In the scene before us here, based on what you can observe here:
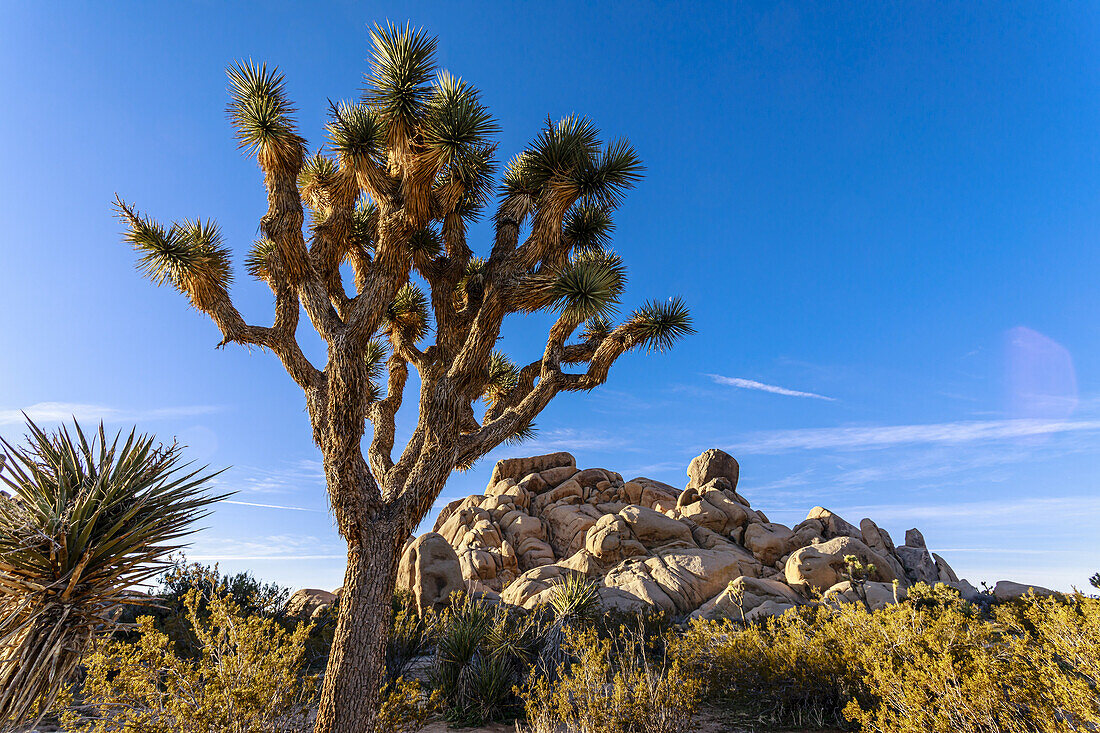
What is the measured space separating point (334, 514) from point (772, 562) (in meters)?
21.6

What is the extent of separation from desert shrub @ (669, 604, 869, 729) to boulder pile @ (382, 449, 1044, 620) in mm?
4190

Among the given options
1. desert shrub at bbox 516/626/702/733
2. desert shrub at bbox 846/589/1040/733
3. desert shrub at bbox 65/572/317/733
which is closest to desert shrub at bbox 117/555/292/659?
desert shrub at bbox 65/572/317/733

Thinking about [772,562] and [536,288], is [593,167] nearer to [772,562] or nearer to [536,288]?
[536,288]

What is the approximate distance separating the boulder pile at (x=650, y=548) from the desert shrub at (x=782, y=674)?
13.7ft

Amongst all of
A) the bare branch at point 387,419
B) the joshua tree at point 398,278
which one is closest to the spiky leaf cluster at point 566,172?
the joshua tree at point 398,278

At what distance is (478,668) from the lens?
824 cm

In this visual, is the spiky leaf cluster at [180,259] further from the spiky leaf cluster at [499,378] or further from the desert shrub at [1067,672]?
the desert shrub at [1067,672]

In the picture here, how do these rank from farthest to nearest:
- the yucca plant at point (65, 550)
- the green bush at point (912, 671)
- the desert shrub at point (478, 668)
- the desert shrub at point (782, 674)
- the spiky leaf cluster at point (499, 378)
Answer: the spiky leaf cluster at point (499, 378) < the desert shrub at point (478, 668) < the desert shrub at point (782, 674) < the green bush at point (912, 671) < the yucca plant at point (65, 550)

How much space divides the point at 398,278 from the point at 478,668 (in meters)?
6.35

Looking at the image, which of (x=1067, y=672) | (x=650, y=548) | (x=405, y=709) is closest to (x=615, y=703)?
(x=405, y=709)

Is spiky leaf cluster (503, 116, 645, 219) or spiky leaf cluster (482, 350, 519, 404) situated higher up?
spiky leaf cluster (503, 116, 645, 219)

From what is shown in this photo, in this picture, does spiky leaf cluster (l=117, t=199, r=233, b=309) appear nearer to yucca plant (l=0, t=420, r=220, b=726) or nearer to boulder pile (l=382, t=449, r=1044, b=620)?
yucca plant (l=0, t=420, r=220, b=726)

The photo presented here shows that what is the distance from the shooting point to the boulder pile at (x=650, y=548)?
17.4 meters

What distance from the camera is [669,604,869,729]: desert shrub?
7.18 meters
